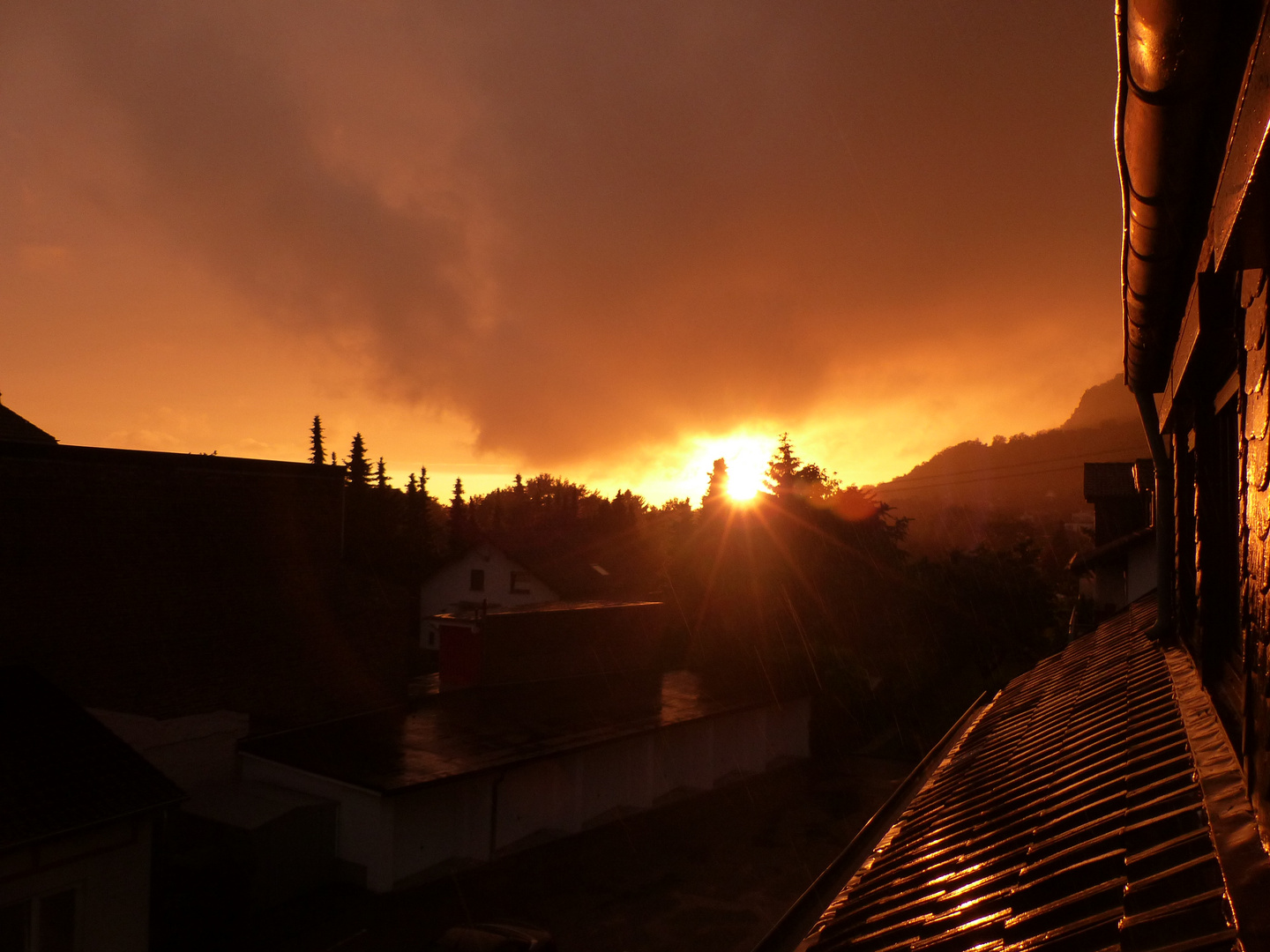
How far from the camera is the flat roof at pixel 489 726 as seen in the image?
17.7 m

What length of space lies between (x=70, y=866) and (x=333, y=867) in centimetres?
597

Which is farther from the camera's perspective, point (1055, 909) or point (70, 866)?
point (70, 866)

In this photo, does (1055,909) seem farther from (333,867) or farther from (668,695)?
(668,695)

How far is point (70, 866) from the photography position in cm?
1178

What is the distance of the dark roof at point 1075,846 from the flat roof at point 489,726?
13667 millimetres

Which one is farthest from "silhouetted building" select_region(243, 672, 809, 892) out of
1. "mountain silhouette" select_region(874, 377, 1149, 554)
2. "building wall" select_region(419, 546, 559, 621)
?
"mountain silhouette" select_region(874, 377, 1149, 554)

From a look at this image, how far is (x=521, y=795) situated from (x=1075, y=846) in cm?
1807

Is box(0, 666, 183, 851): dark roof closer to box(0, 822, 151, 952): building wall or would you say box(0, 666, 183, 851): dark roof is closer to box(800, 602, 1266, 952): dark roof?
box(0, 822, 151, 952): building wall

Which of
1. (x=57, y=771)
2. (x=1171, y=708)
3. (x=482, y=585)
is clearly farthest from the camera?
(x=482, y=585)

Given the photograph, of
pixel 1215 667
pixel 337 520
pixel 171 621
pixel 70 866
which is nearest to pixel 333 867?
pixel 70 866

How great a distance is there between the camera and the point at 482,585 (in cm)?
4691

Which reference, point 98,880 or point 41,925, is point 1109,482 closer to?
point 98,880

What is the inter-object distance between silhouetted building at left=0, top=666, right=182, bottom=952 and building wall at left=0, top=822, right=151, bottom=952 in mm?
13

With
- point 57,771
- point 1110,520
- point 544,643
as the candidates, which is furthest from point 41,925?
point 1110,520
